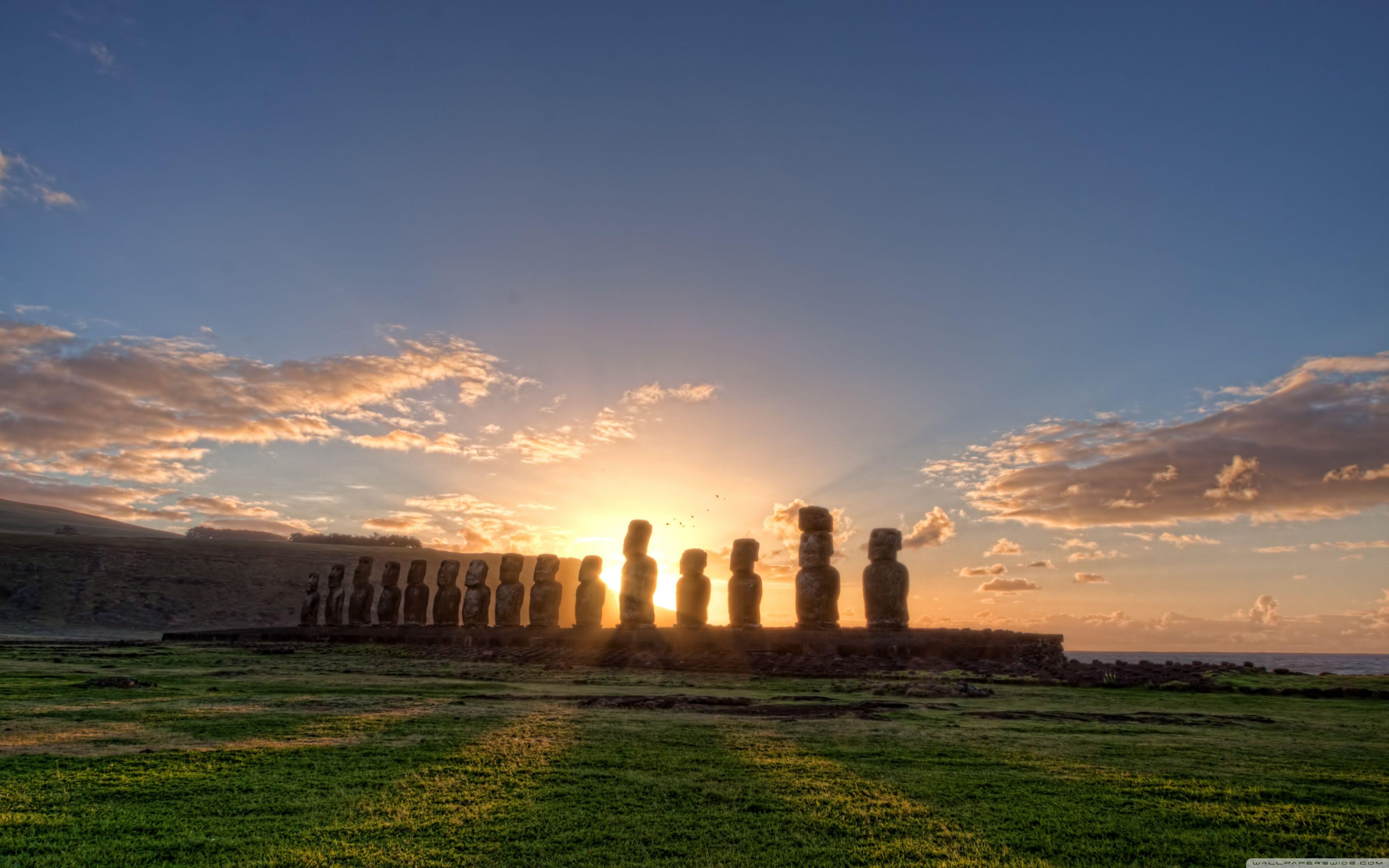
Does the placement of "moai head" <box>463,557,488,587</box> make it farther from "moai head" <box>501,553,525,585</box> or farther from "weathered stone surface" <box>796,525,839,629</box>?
"weathered stone surface" <box>796,525,839,629</box>

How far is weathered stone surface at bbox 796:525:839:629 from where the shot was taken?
19219 mm

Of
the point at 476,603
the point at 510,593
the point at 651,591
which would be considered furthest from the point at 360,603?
the point at 651,591

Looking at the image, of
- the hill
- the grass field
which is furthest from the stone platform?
the hill

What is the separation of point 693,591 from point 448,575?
11194mm

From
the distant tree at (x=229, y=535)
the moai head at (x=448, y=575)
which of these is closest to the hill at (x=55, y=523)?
the distant tree at (x=229, y=535)

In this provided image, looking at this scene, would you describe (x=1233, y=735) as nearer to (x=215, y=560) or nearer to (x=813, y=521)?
(x=813, y=521)

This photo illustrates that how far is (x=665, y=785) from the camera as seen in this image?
461 centimetres

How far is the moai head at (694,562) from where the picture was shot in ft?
69.6

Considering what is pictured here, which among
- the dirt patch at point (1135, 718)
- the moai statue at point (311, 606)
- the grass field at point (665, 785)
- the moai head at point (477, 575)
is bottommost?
the grass field at point (665, 785)

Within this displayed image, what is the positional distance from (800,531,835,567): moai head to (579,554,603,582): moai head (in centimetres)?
655

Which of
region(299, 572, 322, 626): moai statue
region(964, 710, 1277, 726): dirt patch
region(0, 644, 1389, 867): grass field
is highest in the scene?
region(299, 572, 322, 626): moai statue

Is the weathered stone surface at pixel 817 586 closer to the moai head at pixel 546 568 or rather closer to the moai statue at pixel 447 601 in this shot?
the moai head at pixel 546 568

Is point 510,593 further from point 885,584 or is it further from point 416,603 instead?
point 885,584

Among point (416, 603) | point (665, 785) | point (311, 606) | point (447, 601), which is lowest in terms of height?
point (665, 785)
